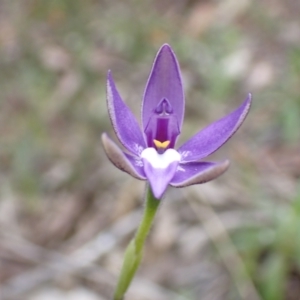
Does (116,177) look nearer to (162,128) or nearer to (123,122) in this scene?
(162,128)

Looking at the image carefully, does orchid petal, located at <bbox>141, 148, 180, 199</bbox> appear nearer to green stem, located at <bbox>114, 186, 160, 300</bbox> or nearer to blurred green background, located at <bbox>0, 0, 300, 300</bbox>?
green stem, located at <bbox>114, 186, 160, 300</bbox>

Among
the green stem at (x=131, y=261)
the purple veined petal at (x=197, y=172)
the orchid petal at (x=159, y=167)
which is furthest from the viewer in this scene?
the green stem at (x=131, y=261)

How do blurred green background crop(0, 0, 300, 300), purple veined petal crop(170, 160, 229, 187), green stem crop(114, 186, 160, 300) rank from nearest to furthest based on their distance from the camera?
purple veined petal crop(170, 160, 229, 187)
green stem crop(114, 186, 160, 300)
blurred green background crop(0, 0, 300, 300)

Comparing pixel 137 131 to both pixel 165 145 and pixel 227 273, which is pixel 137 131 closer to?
pixel 165 145

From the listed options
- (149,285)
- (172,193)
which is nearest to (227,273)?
(149,285)

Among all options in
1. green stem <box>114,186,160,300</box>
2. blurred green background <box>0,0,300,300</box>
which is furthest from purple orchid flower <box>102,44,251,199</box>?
blurred green background <box>0,0,300,300</box>

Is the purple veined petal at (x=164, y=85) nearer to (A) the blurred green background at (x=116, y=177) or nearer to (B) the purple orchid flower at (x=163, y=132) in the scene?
(B) the purple orchid flower at (x=163, y=132)

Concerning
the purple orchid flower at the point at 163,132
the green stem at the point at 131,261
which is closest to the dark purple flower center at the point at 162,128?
the purple orchid flower at the point at 163,132
